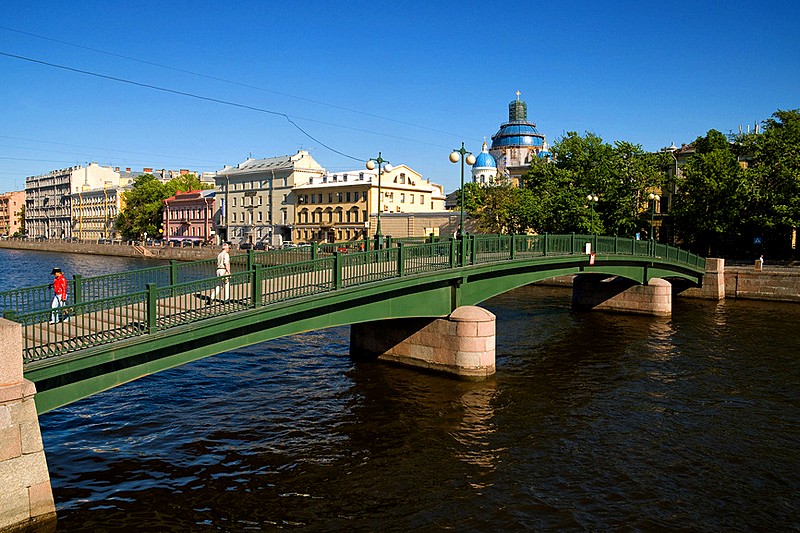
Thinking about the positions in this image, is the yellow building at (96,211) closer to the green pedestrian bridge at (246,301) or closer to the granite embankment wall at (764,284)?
the granite embankment wall at (764,284)

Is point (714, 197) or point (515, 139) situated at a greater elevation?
point (515, 139)

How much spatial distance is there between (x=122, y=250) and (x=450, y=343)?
286ft

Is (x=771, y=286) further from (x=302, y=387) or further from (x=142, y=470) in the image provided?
(x=142, y=470)

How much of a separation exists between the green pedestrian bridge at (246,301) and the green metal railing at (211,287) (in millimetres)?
32

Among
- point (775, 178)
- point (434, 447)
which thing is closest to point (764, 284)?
point (775, 178)

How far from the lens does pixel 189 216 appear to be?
341 feet

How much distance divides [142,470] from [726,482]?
10.8 m

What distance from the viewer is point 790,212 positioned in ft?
136

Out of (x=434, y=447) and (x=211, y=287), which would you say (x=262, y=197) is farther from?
(x=434, y=447)

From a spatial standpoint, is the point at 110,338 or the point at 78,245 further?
the point at 78,245

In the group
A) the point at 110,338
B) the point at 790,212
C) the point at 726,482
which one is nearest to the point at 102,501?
the point at 110,338

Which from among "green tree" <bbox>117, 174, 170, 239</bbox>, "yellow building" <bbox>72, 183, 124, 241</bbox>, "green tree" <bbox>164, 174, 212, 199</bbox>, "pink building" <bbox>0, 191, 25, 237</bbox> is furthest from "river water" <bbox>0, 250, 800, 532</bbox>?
"pink building" <bbox>0, 191, 25, 237</bbox>

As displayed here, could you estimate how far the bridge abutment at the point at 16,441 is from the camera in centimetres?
834

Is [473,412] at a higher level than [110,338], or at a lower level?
lower
